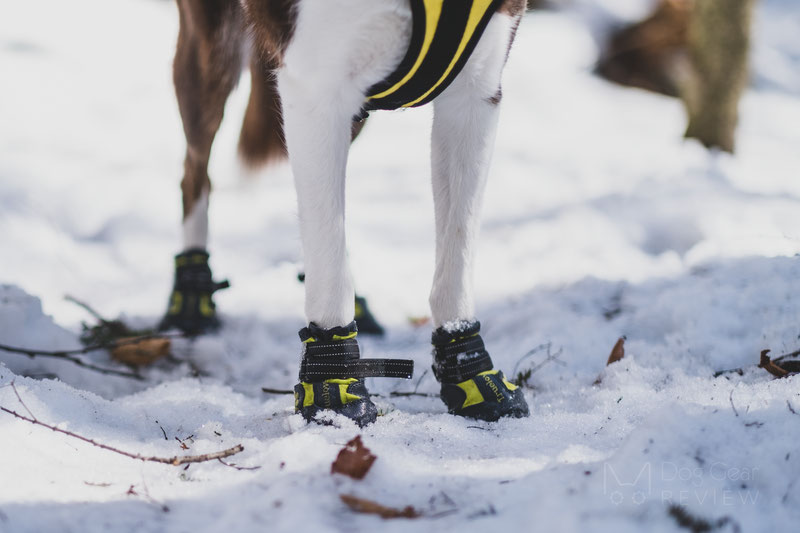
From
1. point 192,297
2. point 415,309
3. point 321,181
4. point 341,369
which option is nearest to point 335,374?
point 341,369

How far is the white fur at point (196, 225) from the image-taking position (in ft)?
8.49

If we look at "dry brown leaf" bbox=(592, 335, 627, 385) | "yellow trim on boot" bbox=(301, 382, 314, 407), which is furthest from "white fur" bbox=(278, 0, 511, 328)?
"dry brown leaf" bbox=(592, 335, 627, 385)

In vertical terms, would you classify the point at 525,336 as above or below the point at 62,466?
above

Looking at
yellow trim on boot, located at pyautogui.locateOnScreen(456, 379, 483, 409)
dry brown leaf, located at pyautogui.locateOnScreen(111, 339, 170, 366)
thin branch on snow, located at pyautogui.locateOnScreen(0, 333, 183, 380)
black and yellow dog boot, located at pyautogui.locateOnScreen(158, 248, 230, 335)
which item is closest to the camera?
yellow trim on boot, located at pyautogui.locateOnScreen(456, 379, 483, 409)

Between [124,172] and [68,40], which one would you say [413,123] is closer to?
[124,172]

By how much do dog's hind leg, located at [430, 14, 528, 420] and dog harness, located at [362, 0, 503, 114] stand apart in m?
0.09

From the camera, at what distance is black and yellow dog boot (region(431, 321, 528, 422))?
5.23ft

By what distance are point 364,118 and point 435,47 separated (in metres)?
0.29

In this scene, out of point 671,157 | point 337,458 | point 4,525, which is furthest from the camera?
point 671,157

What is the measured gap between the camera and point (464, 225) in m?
1.67

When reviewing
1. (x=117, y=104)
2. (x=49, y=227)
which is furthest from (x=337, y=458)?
(x=117, y=104)

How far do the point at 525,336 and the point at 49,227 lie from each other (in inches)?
88.5

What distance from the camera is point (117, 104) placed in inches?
192

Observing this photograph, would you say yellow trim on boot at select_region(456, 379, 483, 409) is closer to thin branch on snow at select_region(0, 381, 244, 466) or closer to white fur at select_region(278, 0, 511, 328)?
white fur at select_region(278, 0, 511, 328)
